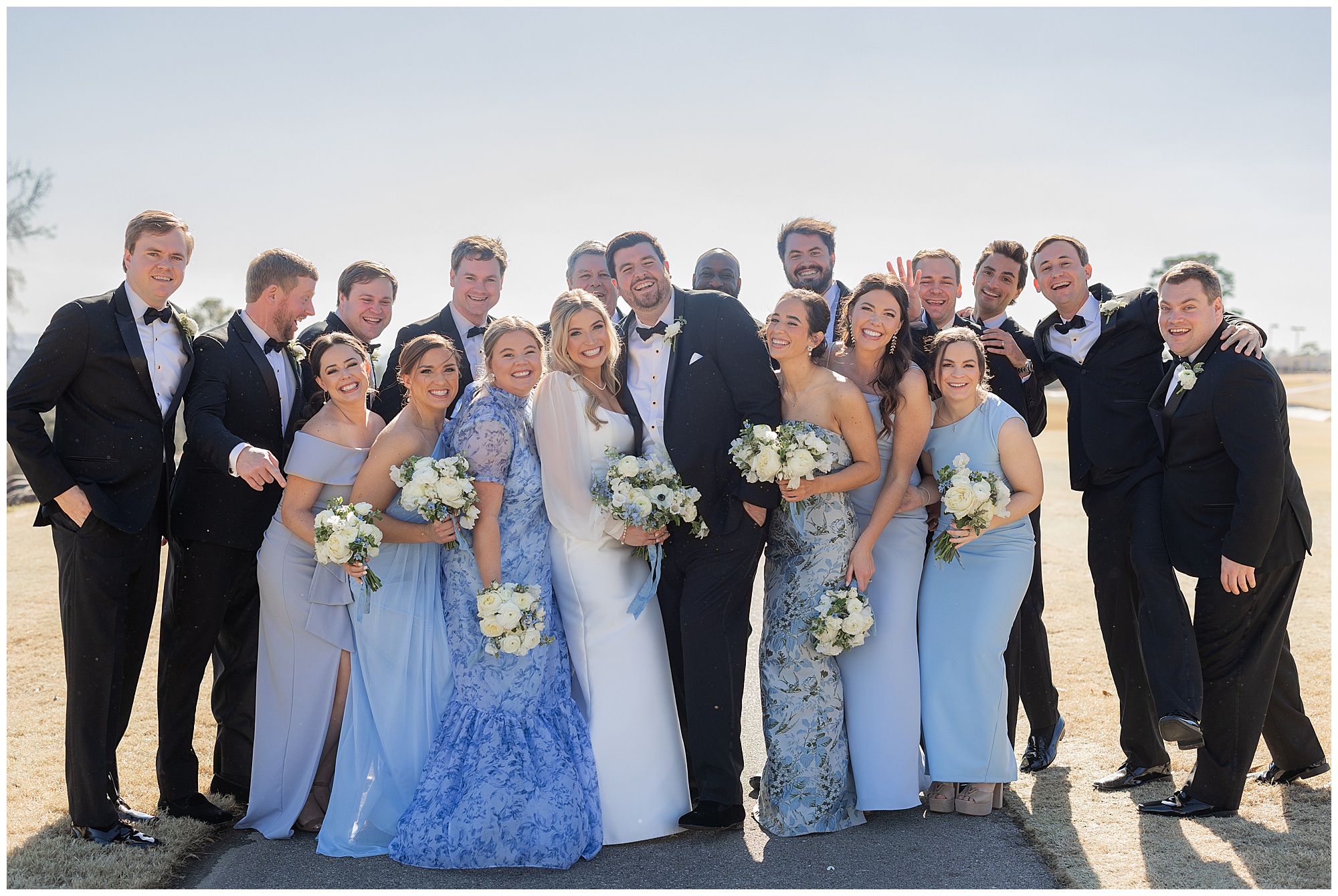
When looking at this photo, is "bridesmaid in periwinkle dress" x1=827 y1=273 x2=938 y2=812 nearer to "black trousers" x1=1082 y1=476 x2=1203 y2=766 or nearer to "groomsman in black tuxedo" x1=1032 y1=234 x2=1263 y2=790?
"groomsman in black tuxedo" x1=1032 y1=234 x2=1263 y2=790

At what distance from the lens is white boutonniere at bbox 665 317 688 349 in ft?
19.1

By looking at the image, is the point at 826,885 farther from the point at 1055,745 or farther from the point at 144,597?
the point at 144,597

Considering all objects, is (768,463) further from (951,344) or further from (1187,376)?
(1187,376)

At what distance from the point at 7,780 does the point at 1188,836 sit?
682 cm

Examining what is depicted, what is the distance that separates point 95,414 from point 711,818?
399 centimetres

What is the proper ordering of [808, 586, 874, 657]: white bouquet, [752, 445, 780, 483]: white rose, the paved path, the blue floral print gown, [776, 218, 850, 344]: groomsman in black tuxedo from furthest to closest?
[776, 218, 850, 344]: groomsman in black tuxedo < [808, 586, 874, 657]: white bouquet < [752, 445, 780, 483]: white rose < the blue floral print gown < the paved path

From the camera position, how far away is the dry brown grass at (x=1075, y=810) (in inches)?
193

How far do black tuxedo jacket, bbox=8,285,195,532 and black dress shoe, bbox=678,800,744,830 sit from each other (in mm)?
3352

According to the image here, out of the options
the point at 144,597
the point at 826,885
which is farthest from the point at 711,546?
the point at 144,597

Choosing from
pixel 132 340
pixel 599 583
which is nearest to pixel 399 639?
pixel 599 583

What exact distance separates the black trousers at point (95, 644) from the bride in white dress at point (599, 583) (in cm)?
232

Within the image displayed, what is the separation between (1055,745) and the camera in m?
6.64

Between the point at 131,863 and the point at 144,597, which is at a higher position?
the point at 144,597

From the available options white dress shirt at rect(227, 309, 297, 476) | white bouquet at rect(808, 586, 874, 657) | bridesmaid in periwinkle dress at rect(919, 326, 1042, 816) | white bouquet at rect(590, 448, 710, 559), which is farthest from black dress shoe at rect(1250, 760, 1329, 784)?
white dress shirt at rect(227, 309, 297, 476)
